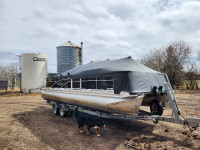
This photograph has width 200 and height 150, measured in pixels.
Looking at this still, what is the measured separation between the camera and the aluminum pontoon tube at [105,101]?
16.0 ft

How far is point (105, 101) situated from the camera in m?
5.41

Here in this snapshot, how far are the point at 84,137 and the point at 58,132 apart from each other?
3.89 feet

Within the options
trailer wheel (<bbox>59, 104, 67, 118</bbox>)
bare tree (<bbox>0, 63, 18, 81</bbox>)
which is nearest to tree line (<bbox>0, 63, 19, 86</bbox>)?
bare tree (<bbox>0, 63, 18, 81</bbox>)

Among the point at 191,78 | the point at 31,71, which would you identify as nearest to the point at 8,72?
the point at 31,71

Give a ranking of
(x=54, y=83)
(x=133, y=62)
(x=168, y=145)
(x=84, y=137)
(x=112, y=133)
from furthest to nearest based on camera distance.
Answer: (x=54, y=83) → (x=133, y=62) → (x=112, y=133) → (x=84, y=137) → (x=168, y=145)

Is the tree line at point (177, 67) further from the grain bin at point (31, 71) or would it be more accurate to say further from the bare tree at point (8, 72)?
the bare tree at point (8, 72)

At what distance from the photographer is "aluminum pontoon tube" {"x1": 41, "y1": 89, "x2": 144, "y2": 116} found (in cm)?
489

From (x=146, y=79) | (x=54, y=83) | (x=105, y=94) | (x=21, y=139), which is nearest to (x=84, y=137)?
(x=105, y=94)

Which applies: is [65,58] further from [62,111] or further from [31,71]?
[62,111]

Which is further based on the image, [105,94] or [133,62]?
[133,62]

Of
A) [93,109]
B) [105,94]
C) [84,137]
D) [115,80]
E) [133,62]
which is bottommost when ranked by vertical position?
[84,137]

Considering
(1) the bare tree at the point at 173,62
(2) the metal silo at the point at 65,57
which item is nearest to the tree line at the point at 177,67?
(1) the bare tree at the point at 173,62

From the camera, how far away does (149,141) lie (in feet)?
17.1

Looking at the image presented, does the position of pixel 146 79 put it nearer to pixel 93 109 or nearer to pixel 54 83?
pixel 93 109
